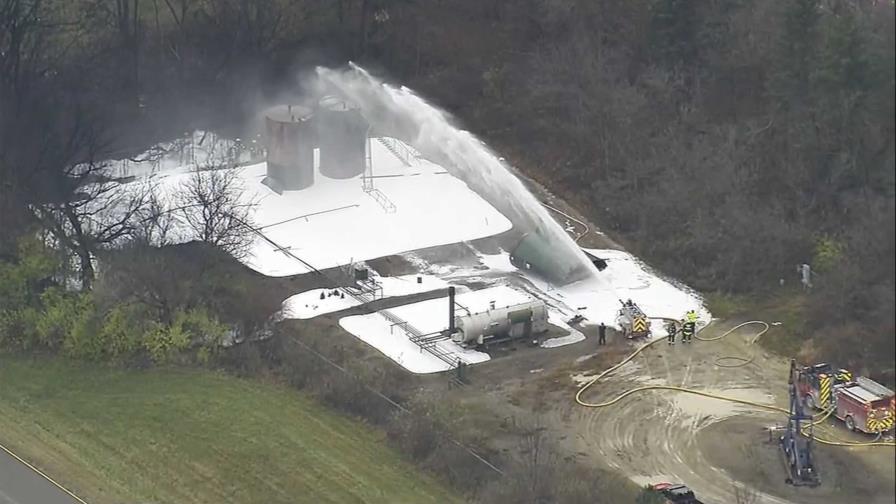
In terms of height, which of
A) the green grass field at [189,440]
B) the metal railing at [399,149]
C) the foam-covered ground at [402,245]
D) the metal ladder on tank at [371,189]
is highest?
the metal railing at [399,149]

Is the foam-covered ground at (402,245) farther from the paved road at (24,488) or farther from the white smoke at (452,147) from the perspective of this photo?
the paved road at (24,488)

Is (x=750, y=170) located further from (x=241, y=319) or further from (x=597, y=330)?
(x=241, y=319)

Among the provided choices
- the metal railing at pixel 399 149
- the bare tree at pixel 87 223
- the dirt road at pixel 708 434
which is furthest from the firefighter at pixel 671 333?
the bare tree at pixel 87 223

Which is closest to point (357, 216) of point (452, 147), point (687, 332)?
point (452, 147)

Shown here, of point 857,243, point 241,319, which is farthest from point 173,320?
point 857,243

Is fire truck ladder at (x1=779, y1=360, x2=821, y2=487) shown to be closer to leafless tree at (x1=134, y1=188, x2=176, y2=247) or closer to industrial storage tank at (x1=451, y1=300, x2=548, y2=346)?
industrial storage tank at (x1=451, y1=300, x2=548, y2=346)

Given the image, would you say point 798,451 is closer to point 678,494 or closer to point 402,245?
point 678,494
